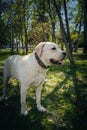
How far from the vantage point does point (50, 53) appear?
5656 millimetres

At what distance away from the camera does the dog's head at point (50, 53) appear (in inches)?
221

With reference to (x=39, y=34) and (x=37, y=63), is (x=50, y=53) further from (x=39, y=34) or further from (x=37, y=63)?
(x=39, y=34)

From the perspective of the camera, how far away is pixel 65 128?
5410mm

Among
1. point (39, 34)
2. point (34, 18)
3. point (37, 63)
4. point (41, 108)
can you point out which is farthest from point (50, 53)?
point (34, 18)

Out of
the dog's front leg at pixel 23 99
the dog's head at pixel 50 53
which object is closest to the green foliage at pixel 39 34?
the dog's front leg at pixel 23 99

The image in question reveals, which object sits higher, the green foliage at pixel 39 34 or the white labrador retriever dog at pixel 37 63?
the white labrador retriever dog at pixel 37 63

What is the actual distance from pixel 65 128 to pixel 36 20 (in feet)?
127

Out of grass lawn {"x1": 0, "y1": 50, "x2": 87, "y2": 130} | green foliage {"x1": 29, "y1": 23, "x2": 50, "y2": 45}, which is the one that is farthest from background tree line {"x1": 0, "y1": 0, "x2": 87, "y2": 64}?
grass lawn {"x1": 0, "y1": 50, "x2": 87, "y2": 130}

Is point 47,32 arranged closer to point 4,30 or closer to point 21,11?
point 21,11

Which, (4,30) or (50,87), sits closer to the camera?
(50,87)

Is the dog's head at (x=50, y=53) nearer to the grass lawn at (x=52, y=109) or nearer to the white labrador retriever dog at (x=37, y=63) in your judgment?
the white labrador retriever dog at (x=37, y=63)

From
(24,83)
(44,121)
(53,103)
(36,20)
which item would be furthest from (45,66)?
(36,20)

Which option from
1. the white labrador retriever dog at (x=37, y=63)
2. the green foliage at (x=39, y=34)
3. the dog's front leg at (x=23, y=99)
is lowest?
the green foliage at (x=39, y=34)

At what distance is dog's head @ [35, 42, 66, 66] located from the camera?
5.62 m
